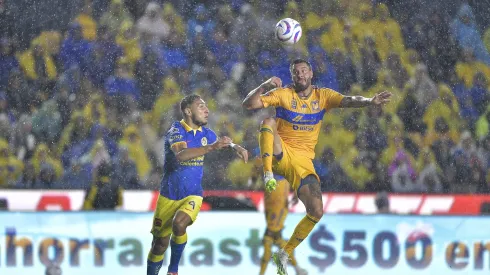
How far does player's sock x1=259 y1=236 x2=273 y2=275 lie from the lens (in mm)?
11086

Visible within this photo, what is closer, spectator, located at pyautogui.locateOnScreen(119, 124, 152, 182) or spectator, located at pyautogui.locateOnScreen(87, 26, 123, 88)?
spectator, located at pyautogui.locateOnScreen(119, 124, 152, 182)

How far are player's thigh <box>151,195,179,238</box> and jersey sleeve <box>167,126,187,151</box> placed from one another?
533 millimetres

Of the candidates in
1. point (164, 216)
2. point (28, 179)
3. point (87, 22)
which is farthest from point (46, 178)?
point (164, 216)

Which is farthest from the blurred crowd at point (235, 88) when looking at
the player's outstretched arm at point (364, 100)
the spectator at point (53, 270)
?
the player's outstretched arm at point (364, 100)

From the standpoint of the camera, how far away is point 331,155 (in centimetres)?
1370

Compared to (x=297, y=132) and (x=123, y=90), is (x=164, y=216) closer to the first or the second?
(x=297, y=132)

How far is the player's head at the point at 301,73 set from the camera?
9.02m

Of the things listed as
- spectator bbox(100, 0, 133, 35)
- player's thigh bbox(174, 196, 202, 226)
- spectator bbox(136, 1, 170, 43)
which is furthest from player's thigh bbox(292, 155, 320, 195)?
spectator bbox(100, 0, 133, 35)

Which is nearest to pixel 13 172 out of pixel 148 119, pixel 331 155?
pixel 148 119

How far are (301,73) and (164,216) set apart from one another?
6.04ft

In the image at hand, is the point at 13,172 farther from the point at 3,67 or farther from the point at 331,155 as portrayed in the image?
the point at 331,155

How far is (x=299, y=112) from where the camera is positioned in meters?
9.30

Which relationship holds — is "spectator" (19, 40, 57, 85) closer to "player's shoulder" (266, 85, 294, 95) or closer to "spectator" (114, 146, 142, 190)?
"spectator" (114, 146, 142, 190)

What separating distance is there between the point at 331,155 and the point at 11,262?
484 cm
